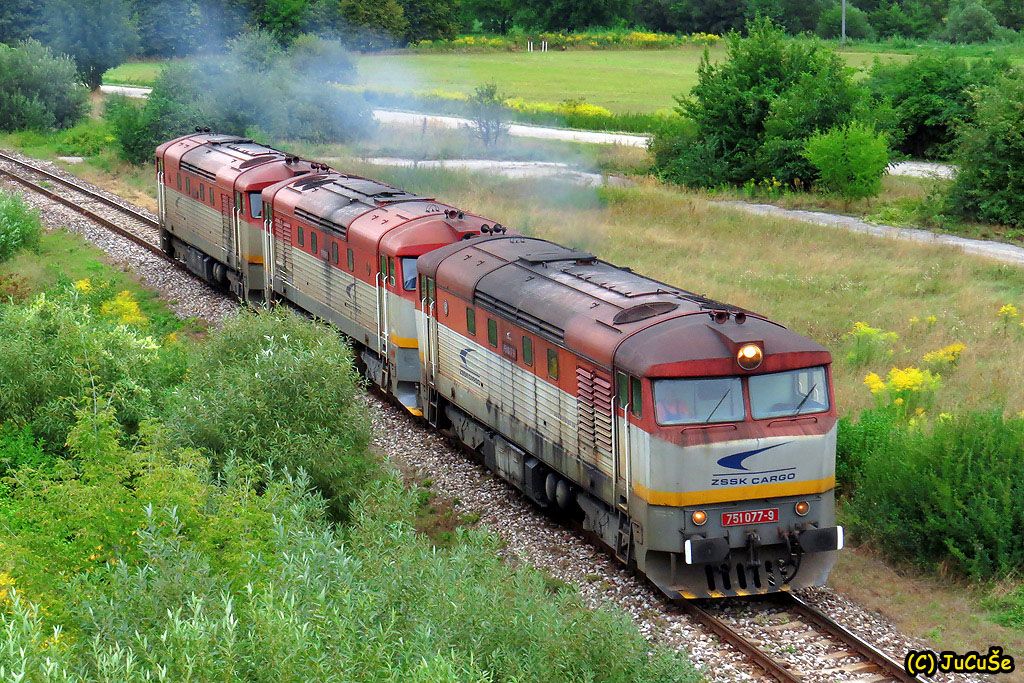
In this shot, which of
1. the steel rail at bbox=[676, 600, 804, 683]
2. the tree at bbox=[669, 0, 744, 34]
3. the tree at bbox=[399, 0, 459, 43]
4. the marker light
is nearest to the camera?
the steel rail at bbox=[676, 600, 804, 683]

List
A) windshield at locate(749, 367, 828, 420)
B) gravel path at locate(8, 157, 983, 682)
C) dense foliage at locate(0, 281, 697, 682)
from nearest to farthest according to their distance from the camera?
1. dense foliage at locate(0, 281, 697, 682)
2. gravel path at locate(8, 157, 983, 682)
3. windshield at locate(749, 367, 828, 420)

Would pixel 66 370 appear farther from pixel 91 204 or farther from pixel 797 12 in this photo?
pixel 797 12

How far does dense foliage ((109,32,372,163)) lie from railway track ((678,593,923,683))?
37033 millimetres

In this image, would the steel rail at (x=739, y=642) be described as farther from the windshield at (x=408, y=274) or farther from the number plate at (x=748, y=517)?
the windshield at (x=408, y=274)

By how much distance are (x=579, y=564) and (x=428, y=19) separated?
6580 centimetres

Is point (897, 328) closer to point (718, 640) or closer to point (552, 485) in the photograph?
point (552, 485)

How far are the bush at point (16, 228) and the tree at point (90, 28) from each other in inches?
1439

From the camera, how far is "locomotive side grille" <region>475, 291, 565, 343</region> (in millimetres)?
14242

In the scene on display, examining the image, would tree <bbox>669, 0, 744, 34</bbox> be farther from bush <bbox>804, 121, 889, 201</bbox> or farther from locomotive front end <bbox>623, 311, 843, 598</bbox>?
locomotive front end <bbox>623, 311, 843, 598</bbox>

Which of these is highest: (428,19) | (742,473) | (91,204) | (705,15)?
(705,15)

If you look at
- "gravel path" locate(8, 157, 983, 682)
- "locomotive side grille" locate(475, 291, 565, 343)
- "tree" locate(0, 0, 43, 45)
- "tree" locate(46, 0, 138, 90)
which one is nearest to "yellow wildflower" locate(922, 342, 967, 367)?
"gravel path" locate(8, 157, 983, 682)

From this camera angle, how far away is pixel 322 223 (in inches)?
869

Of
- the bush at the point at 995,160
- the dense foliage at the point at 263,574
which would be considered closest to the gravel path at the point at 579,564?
the dense foliage at the point at 263,574

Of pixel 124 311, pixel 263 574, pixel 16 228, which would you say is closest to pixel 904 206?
pixel 124 311
